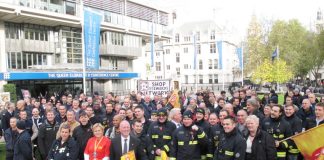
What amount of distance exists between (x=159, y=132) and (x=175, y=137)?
0.67 meters

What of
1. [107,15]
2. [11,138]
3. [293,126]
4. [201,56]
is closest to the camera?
[293,126]

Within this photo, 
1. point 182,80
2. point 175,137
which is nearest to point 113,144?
point 175,137

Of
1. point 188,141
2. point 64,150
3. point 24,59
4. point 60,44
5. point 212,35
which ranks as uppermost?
point 212,35

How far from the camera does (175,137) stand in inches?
244

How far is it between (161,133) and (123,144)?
52.1 inches

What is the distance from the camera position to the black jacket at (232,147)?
17.1ft

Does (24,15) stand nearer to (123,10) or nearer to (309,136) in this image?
(123,10)

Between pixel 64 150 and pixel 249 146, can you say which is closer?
pixel 249 146

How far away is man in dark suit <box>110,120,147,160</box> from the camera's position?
18.3 ft

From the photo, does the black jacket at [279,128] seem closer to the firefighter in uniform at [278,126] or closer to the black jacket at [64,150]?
the firefighter in uniform at [278,126]

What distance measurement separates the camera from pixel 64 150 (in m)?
5.93

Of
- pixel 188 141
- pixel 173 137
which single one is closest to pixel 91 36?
pixel 173 137

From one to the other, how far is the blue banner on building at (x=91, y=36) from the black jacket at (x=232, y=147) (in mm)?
15920

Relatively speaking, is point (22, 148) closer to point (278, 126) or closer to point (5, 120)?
point (5, 120)
